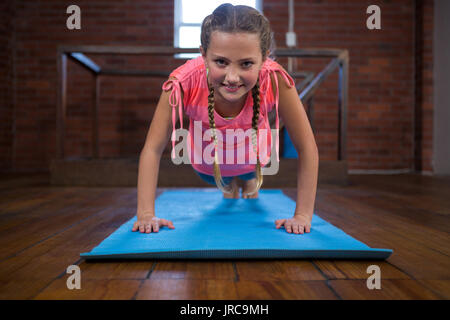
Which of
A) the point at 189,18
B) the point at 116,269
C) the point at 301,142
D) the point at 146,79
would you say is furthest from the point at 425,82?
the point at 116,269

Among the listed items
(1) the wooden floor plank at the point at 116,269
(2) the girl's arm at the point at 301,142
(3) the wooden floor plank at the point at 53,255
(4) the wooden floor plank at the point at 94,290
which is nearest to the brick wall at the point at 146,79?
(3) the wooden floor plank at the point at 53,255

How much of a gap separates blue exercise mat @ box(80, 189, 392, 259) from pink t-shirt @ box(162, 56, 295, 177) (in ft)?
0.70

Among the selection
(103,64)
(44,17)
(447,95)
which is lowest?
(447,95)

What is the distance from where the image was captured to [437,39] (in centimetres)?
370

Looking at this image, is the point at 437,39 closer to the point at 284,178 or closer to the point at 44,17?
the point at 284,178

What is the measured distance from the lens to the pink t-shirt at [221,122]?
113 centimetres

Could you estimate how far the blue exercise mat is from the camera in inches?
32.0

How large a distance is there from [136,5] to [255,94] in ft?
10.6

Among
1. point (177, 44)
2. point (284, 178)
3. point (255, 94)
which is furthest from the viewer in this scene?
point (177, 44)

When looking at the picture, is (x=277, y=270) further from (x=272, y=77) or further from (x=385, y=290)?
(x=272, y=77)

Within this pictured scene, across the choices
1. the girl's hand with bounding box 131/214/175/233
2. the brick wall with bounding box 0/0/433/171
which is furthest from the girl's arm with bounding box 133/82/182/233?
the brick wall with bounding box 0/0/433/171

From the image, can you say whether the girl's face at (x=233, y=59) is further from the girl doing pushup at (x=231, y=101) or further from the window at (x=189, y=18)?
the window at (x=189, y=18)

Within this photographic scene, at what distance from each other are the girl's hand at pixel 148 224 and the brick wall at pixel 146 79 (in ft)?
9.48
